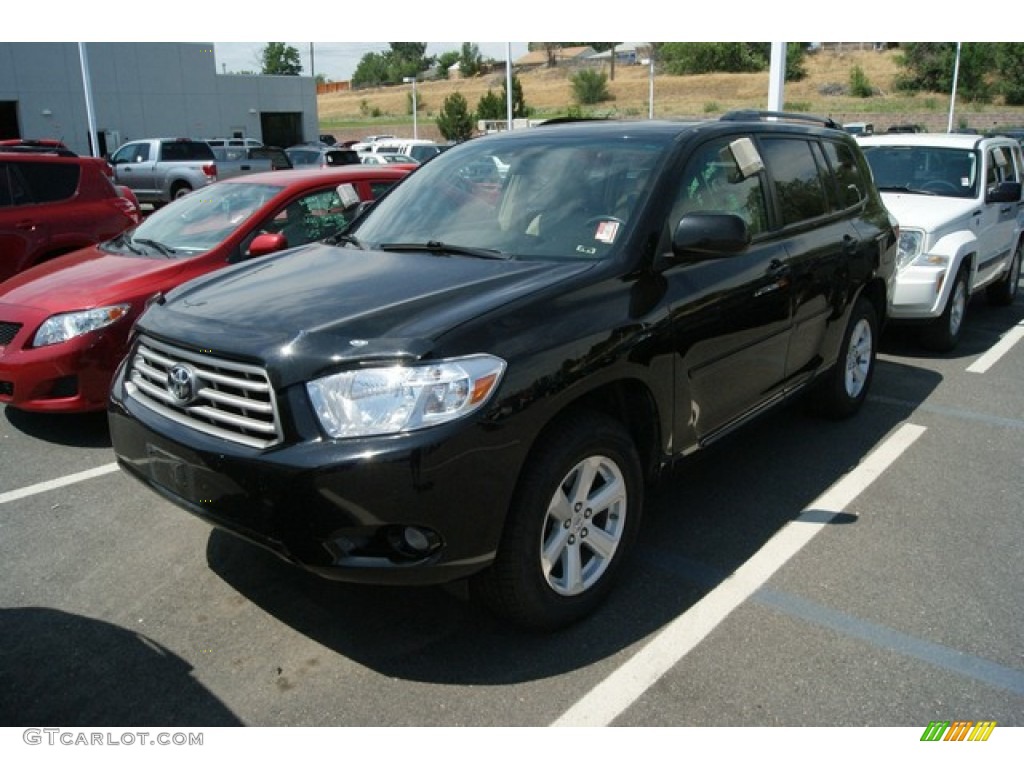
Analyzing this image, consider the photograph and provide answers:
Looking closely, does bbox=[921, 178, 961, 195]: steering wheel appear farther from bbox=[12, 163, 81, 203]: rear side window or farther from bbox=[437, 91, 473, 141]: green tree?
bbox=[437, 91, 473, 141]: green tree

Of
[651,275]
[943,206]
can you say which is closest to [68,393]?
[651,275]

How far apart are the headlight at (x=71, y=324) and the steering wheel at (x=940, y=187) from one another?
7.15 m

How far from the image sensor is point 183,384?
303 centimetres

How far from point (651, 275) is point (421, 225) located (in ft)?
3.98

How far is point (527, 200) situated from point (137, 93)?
39.2 meters

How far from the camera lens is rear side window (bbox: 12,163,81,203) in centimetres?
793

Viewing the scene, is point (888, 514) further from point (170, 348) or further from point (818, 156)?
point (170, 348)

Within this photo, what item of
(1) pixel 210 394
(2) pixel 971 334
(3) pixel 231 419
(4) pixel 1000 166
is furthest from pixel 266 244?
(4) pixel 1000 166

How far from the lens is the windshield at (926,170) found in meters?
8.07

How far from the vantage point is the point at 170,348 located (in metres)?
3.16

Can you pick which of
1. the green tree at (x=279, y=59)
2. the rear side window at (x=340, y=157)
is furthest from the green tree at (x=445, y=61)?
the rear side window at (x=340, y=157)

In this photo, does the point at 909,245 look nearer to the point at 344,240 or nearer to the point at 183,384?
the point at 344,240

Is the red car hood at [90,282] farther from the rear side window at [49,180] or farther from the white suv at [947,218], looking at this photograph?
the white suv at [947,218]
